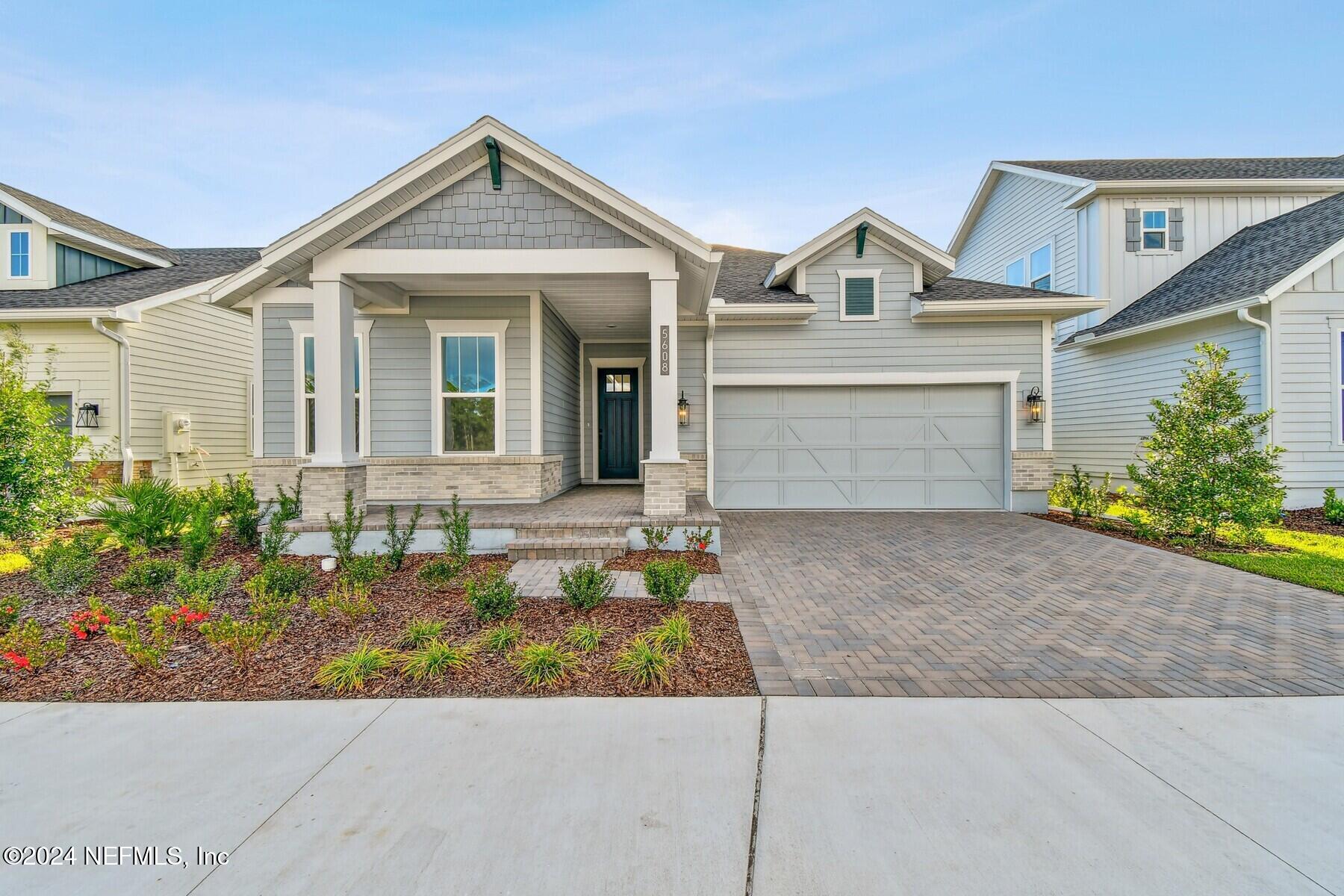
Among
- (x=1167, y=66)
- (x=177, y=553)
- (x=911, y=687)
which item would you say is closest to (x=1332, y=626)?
(x=911, y=687)

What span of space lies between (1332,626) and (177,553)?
11166 millimetres

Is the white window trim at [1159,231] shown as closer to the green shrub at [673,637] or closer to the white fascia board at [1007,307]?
the white fascia board at [1007,307]

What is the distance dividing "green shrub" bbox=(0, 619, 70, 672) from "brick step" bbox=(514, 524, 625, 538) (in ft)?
12.5

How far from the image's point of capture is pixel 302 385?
8.94 meters

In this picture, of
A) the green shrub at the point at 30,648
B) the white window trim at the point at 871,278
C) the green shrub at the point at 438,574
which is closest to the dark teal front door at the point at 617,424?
the white window trim at the point at 871,278

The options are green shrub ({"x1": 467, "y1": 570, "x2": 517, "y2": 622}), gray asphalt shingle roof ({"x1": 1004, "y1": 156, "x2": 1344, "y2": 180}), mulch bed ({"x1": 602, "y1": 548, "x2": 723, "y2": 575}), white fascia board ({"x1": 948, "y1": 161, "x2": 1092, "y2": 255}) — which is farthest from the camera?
white fascia board ({"x1": 948, "y1": 161, "x2": 1092, "y2": 255})

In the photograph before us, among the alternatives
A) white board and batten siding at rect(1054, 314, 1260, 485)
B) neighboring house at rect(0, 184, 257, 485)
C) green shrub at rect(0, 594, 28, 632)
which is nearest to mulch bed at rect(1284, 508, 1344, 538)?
white board and batten siding at rect(1054, 314, 1260, 485)

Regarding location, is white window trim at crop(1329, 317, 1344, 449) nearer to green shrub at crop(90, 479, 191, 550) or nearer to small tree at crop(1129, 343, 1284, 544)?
small tree at crop(1129, 343, 1284, 544)

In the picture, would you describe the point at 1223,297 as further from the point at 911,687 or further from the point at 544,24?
the point at 544,24

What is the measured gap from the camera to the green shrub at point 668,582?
475cm

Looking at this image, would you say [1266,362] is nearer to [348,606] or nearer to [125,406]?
[348,606]

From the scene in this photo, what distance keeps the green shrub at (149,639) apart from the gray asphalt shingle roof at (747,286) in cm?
803

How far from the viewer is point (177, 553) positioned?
6.97 meters

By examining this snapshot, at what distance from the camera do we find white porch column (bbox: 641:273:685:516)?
7.11 meters
